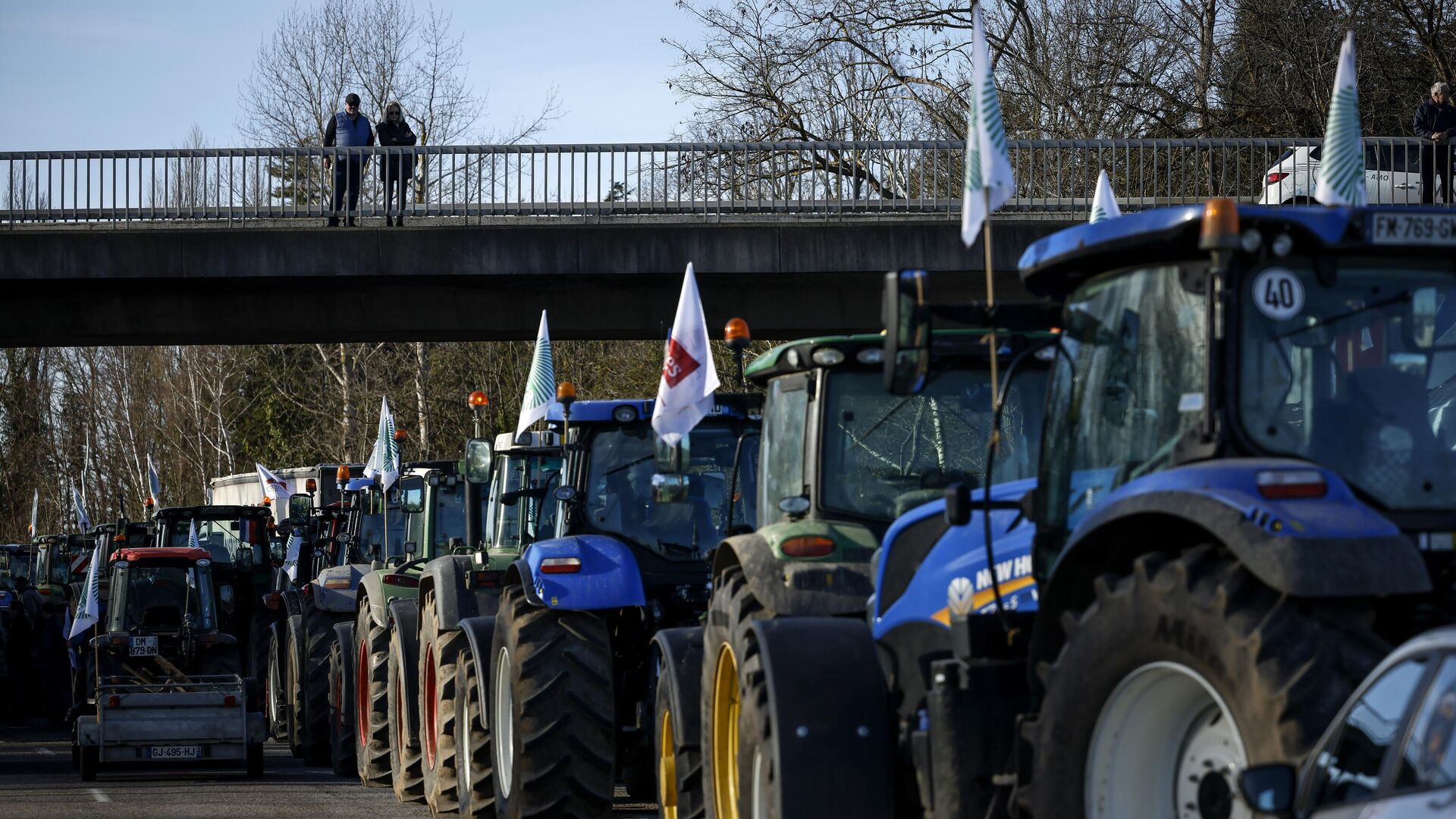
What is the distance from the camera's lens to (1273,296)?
5164mm

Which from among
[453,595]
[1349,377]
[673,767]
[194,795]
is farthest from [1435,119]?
[1349,377]

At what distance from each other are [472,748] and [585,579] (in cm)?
182

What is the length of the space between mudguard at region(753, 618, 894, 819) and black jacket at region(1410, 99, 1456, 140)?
16529 mm

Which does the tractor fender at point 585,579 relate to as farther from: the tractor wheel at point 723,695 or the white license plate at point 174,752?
the white license plate at point 174,752

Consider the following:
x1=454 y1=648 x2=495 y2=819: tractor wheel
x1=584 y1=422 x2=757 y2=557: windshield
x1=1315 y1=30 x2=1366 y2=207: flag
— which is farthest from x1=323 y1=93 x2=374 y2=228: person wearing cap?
x1=1315 y1=30 x2=1366 y2=207: flag

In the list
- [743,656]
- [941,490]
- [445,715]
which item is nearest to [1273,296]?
[743,656]

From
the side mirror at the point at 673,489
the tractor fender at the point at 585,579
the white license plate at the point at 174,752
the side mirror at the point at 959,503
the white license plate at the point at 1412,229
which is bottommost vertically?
the white license plate at the point at 174,752

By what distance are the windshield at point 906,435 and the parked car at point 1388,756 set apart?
444 centimetres

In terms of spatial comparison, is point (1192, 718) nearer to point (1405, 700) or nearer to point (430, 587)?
point (1405, 700)

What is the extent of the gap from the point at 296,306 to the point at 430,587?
12.3 meters

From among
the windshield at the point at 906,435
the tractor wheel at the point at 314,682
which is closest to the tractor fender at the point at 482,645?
the windshield at the point at 906,435

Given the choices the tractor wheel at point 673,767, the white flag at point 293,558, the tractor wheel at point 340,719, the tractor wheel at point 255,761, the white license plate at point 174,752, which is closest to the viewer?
the tractor wheel at point 673,767

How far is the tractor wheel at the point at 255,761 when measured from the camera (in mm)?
18297

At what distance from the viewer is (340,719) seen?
1800 cm
